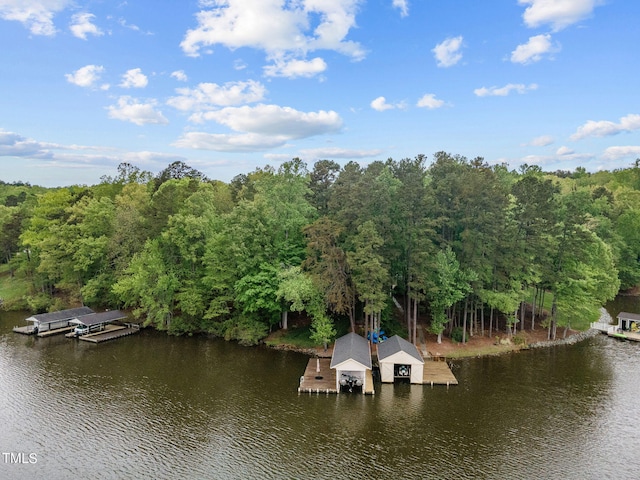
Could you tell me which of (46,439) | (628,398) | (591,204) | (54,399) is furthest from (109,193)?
(591,204)

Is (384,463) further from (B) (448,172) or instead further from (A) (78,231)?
(A) (78,231)

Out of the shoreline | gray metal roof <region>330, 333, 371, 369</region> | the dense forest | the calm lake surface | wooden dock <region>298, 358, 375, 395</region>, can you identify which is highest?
the dense forest

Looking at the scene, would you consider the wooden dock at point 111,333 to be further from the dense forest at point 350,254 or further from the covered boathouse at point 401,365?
the covered boathouse at point 401,365

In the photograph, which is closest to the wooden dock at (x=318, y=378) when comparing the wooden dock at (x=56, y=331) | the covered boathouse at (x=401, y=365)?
the covered boathouse at (x=401, y=365)

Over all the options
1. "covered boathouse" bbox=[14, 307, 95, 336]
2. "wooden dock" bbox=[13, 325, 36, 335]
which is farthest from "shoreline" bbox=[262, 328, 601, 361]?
"wooden dock" bbox=[13, 325, 36, 335]

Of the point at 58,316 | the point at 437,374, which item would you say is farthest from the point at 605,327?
the point at 58,316

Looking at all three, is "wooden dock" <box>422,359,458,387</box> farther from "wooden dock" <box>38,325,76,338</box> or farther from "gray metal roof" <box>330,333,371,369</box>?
"wooden dock" <box>38,325,76,338</box>
